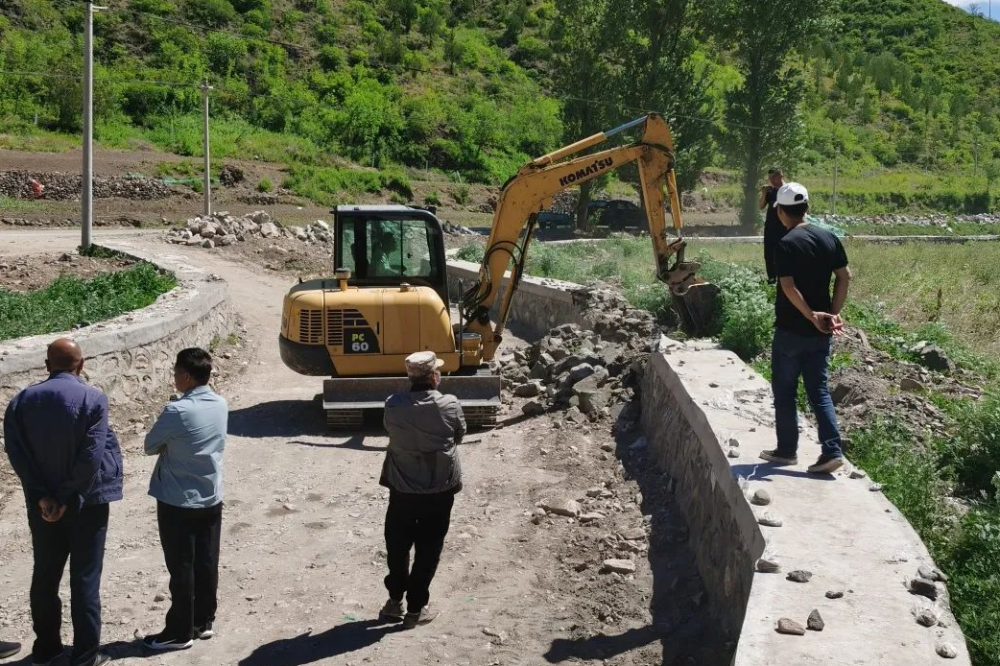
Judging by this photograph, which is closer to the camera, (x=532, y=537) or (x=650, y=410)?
(x=532, y=537)

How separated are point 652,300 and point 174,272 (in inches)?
311

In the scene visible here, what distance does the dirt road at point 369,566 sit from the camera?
22.1 ft

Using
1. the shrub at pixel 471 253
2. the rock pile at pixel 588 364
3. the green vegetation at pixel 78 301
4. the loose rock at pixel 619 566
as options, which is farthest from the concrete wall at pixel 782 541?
the shrub at pixel 471 253

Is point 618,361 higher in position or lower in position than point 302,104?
lower

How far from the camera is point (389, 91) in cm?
6381

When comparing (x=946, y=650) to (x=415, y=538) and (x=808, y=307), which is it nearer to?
(x=808, y=307)

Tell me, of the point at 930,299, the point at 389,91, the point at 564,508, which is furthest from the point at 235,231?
the point at 389,91

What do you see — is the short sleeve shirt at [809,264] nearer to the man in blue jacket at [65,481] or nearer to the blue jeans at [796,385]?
the blue jeans at [796,385]

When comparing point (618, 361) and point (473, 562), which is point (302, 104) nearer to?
point (618, 361)

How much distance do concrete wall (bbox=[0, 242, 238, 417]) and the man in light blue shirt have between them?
4.48 m

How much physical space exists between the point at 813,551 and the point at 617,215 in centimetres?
3966

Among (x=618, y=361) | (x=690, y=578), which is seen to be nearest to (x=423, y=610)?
(x=690, y=578)

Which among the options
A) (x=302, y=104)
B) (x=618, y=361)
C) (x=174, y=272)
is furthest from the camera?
(x=302, y=104)

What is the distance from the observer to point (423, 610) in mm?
7000
